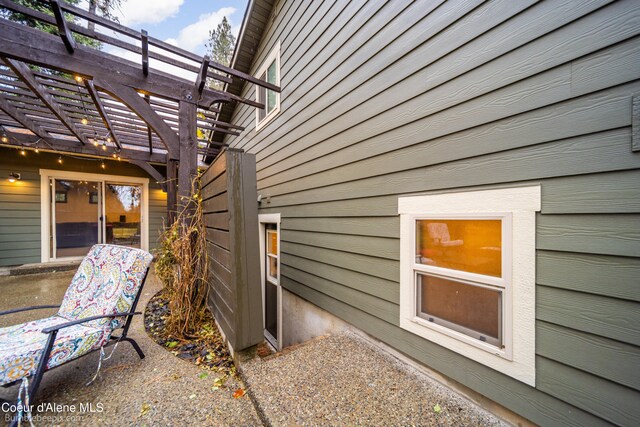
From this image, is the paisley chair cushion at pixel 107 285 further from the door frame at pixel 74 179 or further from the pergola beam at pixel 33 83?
the door frame at pixel 74 179

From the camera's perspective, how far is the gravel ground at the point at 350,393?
1424mm

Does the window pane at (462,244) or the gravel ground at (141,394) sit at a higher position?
the window pane at (462,244)

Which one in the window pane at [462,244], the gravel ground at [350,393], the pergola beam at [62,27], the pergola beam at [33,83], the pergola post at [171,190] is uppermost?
the pergola beam at [62,27]

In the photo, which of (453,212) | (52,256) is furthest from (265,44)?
(52,256)

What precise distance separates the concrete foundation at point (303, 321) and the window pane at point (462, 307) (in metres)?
1.06

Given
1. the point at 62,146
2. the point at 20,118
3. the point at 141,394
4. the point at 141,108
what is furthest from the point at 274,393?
the point at 62,146

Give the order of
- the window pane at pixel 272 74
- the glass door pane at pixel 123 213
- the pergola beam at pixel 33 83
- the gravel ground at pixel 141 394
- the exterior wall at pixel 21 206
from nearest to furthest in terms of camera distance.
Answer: the gravel ground at pixel 141 394 → the pergola beam at pixel 33 83 → the window pane at pixel 272 74 → the exterior wall at pixel 21 206 → the glass door pane at pixel 123 213

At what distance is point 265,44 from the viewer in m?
4.78

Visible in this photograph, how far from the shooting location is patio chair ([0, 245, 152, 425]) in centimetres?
168

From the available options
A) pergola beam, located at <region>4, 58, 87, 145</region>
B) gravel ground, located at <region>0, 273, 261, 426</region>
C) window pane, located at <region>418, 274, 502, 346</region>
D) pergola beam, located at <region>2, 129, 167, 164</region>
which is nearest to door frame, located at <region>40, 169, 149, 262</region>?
pergola beam, located at <region>2, 129, 167, 164</region>

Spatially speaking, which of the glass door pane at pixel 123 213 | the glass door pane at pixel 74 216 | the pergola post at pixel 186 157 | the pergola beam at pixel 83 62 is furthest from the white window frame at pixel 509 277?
the glass door pane at pixel 74 216

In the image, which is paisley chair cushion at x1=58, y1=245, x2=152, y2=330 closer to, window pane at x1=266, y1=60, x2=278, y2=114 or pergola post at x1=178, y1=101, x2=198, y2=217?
pergola post at x1=178, y1=101, x2=198, y2=217

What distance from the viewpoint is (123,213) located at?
24.9 feet

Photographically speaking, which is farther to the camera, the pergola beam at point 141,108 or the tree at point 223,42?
the tree at point 223,42
